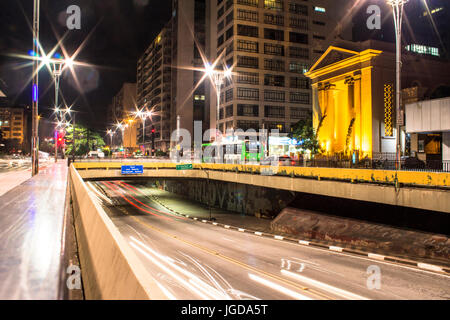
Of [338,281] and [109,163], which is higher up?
[109,163]

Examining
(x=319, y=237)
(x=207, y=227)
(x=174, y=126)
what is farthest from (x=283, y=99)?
(x=319, y=237)

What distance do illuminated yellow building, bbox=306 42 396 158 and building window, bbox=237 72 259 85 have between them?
27849mm

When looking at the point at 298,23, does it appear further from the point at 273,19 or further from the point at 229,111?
the point at 229,111

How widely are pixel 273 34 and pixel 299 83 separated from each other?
13.0 meters

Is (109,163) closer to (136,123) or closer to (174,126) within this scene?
(174,126)

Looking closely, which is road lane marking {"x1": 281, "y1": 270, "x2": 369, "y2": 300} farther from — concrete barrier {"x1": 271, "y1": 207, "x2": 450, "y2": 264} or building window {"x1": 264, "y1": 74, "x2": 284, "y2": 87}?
building window {"x1": 264, "y1": 74, "x2": 284, "y2": 87}

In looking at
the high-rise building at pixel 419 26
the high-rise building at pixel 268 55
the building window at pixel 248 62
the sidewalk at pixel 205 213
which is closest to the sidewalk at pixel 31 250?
the sidewalk at pixel 205 213

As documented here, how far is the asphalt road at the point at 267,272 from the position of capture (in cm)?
1245

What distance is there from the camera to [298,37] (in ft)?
256

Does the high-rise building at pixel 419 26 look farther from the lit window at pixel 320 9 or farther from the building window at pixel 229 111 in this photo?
→ the building window at pixel 229 111

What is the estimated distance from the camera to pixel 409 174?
A: 18.3 metres

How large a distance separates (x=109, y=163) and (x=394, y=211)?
112 ft

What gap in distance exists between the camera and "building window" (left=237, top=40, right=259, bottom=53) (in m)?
73.2

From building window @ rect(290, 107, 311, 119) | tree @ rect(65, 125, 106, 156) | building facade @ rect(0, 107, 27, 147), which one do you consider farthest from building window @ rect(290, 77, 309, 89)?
building facade @ rect(0, 107, 27, 147)
